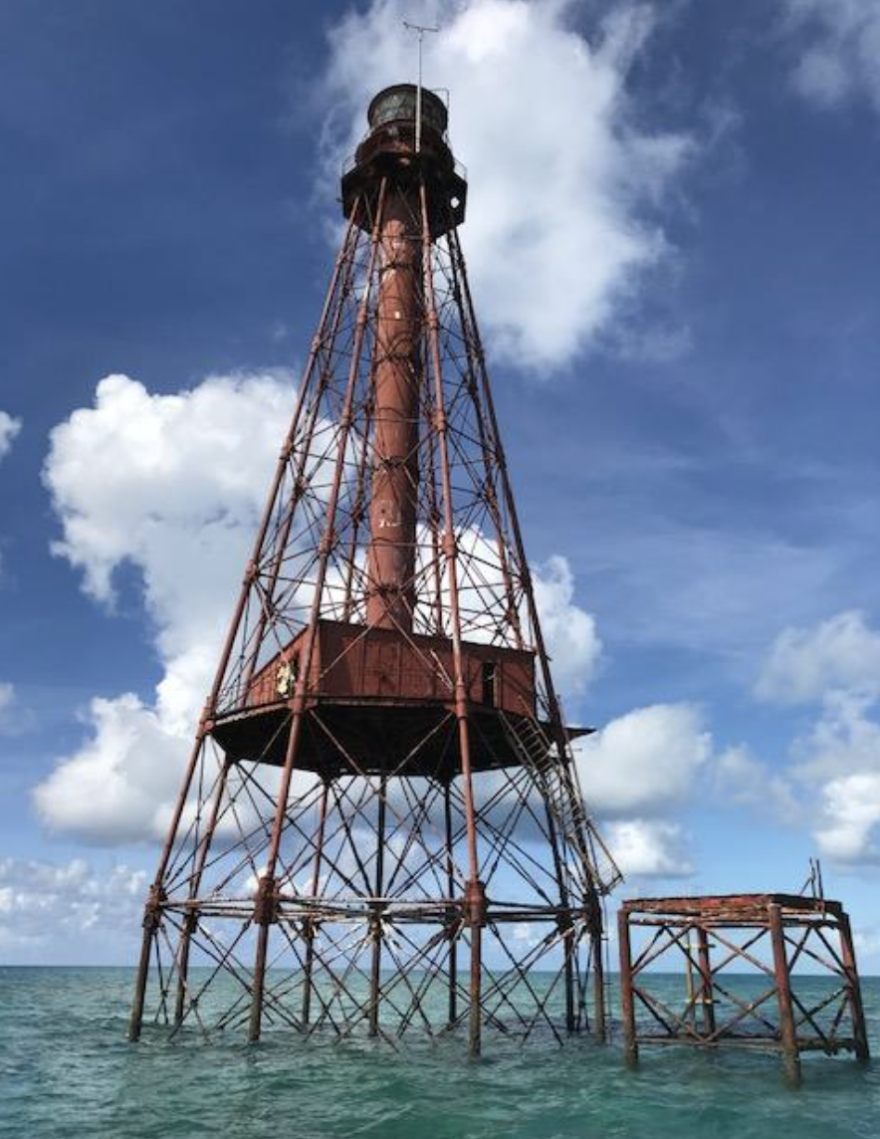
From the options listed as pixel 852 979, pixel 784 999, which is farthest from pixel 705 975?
pixel 784 999

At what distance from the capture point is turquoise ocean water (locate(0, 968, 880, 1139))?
16.2 meters

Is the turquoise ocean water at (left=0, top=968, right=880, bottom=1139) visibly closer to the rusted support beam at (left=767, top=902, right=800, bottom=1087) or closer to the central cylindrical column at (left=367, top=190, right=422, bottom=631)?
the rusted support beam at (left=767, top=902, right=800, bottom=1087)

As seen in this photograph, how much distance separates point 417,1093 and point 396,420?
1759 centimetres

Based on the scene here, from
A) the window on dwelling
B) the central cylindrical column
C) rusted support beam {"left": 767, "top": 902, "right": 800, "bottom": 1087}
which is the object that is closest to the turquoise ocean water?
rusted support beam {"left": 767, "top": 902, "right": 800, "bottom": 1087}

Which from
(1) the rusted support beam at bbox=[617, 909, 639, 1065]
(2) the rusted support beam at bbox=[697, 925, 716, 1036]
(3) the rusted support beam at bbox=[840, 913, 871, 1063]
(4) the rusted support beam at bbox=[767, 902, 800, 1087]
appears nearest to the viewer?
(4) the rusted support beam at bbox=[767, 902, 800, 1087]

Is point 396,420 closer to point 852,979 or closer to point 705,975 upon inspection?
point 705,975

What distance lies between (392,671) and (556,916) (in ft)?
23.7

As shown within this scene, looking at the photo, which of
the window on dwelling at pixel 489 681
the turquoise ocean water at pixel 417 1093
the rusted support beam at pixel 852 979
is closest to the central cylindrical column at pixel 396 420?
the window on dwelling at pixel 489 681

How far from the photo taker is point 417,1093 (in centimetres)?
1848

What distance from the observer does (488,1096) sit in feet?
60.7

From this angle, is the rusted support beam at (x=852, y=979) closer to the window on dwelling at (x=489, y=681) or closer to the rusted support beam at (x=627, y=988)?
the rusted support beam at (x=627, y=988)

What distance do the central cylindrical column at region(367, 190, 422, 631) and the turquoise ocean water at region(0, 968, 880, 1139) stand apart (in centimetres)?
1062

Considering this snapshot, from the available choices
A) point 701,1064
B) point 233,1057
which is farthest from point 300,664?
point 701,1064

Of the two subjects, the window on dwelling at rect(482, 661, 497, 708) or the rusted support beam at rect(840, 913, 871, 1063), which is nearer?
the rusted support beam at rect(840, 913, 871, 1063)
